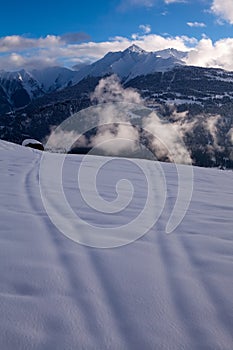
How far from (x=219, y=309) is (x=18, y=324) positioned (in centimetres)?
158

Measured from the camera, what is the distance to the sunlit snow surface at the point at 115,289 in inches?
90.5

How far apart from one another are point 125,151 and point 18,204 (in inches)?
6074

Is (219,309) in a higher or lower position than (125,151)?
higher

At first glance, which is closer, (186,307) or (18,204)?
(186,307)

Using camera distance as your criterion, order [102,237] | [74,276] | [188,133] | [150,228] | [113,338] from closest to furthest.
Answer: [113,338] → [74,276] → [102,237] → [150,228] → [188,133]

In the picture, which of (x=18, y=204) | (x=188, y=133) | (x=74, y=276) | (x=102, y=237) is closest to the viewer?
(x=74, y=276)

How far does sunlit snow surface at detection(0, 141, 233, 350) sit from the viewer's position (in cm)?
230

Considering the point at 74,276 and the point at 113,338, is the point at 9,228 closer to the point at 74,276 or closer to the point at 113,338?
the point at 74,276

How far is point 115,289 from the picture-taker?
291 cm

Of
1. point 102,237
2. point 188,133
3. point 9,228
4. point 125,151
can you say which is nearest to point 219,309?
point 102,237

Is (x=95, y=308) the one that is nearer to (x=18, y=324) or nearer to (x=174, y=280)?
(x=18, y=324)

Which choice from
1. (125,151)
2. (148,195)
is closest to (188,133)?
(125,151)

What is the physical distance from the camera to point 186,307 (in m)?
2.71

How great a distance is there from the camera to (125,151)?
15925cm
